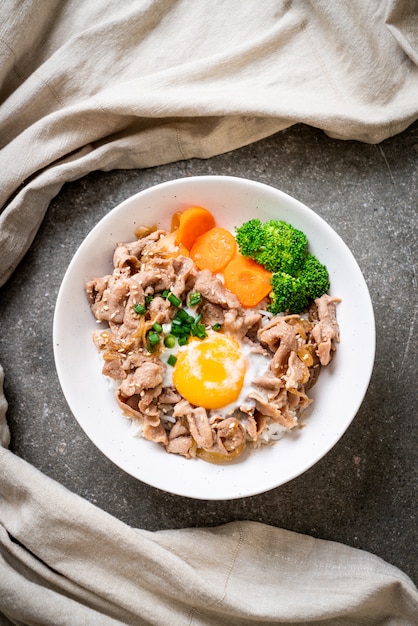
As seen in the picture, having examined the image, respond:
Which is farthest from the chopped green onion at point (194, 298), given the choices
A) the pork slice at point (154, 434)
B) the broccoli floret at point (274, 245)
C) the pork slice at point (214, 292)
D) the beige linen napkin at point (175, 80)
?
the beige linen napkin at point (175, 80)

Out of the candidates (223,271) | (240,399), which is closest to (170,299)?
(223,271)

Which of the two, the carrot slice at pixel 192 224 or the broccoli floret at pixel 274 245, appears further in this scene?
the carrot slice at pixel 192 224

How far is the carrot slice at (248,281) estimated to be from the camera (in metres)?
3.85

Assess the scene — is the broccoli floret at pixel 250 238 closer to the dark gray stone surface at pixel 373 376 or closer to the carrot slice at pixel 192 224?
the carrot slice at pixel 192 224

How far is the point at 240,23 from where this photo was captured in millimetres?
4250

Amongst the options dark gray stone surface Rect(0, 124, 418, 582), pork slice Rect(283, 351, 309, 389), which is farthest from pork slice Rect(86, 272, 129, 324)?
pork slice Rect(283, 351, 309, 389)

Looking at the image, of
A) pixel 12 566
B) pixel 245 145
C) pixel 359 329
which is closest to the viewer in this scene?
pixel 359 329

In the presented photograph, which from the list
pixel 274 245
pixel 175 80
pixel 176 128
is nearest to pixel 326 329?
pixel 274 245

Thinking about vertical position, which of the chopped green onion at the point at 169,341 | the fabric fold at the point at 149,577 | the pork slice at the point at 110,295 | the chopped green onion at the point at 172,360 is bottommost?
the fabric fold at the point at 149,577

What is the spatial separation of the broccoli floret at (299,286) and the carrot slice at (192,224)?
547 mm

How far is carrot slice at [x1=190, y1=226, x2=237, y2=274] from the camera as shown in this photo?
3.95 meters

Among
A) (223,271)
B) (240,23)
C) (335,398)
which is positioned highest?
(240,23)

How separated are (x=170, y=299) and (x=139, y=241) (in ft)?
1.41

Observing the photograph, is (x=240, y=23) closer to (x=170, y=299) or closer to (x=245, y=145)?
(x=245, y=145)
